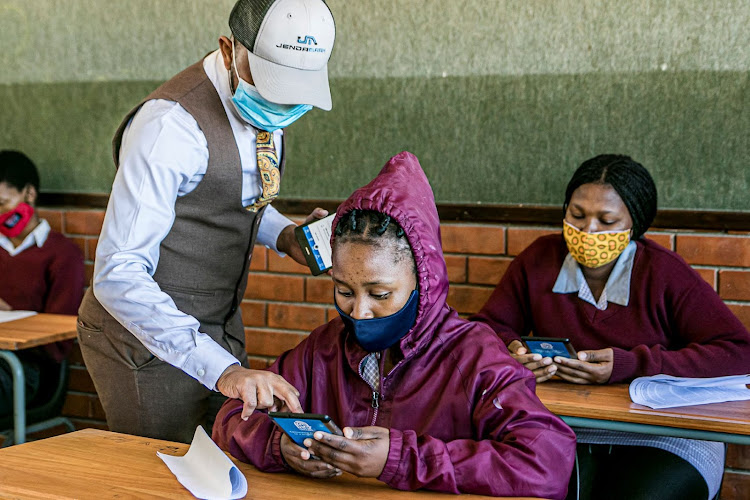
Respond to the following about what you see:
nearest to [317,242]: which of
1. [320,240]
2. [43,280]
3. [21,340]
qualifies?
[320,240]

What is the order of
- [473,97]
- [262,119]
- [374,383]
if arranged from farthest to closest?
[473,97]
[262,119]
[374,383]

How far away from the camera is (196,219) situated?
2.17m

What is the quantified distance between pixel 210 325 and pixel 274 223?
0.44 metres

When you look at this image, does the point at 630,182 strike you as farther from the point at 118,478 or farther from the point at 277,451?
the point at 118,478

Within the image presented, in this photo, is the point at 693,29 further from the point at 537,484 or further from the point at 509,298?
the point at 537,484

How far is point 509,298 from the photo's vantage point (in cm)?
284

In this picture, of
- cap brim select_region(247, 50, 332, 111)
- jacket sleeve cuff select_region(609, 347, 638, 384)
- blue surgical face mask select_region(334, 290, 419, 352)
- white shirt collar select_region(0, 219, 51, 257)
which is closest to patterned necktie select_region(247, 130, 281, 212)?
cap brim select_region(247, 50, 332, 111)

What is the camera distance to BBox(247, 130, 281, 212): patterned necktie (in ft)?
7.39

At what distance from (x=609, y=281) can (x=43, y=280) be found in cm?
240

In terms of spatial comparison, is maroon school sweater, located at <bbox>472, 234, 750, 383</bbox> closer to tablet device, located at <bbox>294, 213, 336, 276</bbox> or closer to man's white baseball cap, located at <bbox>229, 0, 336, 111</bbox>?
tablet device, located at <bbox>294, 213, 336, 276</bbox>

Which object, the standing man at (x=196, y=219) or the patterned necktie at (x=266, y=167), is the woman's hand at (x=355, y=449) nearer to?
the standing man at (x=196, y=219)

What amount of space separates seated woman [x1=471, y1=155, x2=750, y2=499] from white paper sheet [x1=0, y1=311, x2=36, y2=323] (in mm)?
1868

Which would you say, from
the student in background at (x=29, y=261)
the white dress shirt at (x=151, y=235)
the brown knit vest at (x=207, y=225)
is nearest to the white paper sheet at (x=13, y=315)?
the student in background at (x=29, y=261)

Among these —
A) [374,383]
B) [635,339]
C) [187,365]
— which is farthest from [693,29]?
[187,365]
